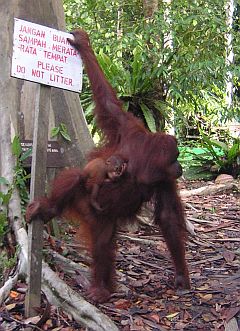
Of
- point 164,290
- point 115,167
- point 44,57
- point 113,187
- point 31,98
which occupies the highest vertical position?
point 44,57

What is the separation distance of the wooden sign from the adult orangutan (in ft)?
1.52

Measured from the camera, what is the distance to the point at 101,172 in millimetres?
3475

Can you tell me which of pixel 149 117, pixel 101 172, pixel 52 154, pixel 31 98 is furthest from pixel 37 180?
pixel 149 117

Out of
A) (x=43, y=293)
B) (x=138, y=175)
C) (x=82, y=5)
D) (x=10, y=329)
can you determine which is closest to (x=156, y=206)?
(x=138, y=175)

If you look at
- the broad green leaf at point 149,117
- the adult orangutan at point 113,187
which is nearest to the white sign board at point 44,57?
the adult orangutan at point 113,187

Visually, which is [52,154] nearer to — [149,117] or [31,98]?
[31,98]

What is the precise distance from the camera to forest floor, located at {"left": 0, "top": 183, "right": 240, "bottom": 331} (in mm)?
3119

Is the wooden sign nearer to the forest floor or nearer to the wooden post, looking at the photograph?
the forest floor

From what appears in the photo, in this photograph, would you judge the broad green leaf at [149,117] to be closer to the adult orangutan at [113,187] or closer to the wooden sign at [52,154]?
the wooden sign at [52,154]

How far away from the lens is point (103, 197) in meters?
3.48

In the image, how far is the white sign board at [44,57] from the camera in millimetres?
2830

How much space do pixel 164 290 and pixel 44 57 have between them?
1833mm

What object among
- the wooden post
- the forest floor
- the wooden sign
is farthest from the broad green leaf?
the wooden post

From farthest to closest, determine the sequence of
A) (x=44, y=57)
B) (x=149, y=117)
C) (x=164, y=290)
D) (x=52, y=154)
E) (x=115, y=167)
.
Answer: (x=149, y=117) → (x=52, y=154) → (x=164, y=290) → (x=115, y=167) → (x=44, y=57)
